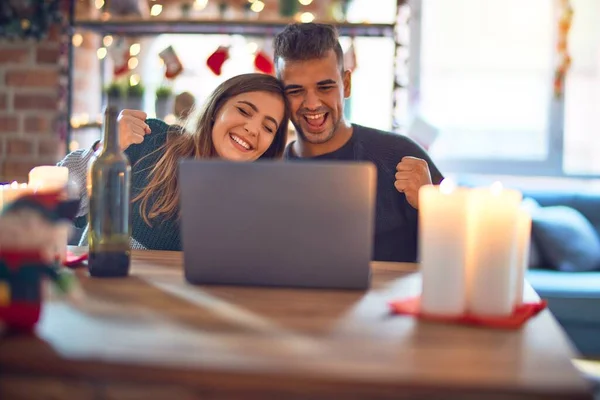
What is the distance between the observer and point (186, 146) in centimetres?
206

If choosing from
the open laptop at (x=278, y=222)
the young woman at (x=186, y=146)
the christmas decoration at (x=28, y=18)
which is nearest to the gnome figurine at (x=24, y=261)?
the open laptop at (x=278, y=222)

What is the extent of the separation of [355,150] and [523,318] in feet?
4.48

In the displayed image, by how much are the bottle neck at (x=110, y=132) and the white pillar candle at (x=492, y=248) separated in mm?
601

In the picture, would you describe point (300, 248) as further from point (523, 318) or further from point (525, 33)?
point (525, 33)

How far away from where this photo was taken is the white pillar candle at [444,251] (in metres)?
1.00

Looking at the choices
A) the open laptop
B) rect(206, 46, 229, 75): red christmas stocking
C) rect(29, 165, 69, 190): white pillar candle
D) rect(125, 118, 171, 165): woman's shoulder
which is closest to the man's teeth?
rect(125, 118, 171, 165): woman's shoulder

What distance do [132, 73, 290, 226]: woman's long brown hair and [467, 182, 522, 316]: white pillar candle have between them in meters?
1.01

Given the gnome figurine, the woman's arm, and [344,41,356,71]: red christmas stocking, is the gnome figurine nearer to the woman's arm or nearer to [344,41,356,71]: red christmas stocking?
the woman's arm

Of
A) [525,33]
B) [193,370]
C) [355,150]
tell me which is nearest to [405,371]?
[193,370]

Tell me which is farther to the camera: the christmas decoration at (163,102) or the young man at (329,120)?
the christmas decoration at (163,102)

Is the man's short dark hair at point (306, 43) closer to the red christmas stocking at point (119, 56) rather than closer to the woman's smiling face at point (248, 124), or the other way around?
the woman's smiling face at point (248, 124)

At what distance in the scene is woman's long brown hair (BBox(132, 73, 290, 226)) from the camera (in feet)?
6.22

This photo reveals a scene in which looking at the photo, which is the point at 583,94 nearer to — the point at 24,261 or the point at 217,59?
the point at 217,59

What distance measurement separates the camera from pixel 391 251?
2230mm
